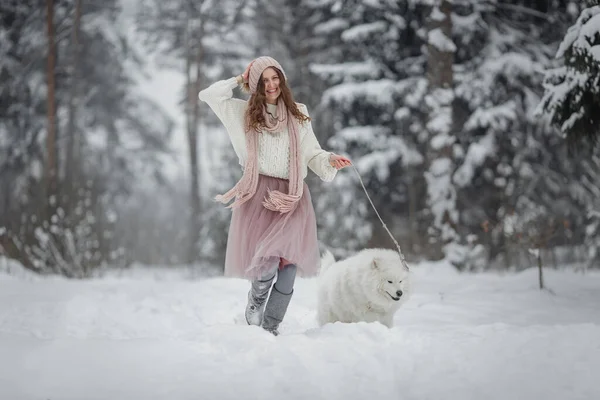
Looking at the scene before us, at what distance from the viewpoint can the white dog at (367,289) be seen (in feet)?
14.4

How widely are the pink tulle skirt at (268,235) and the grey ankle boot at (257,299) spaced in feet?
0.38

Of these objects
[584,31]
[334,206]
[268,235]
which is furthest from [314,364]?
[334,206]

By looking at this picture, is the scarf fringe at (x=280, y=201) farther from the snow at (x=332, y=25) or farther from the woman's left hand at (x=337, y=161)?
the snow at (x=332, y=25)

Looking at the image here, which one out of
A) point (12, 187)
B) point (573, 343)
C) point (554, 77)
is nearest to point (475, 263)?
point (554, 77)

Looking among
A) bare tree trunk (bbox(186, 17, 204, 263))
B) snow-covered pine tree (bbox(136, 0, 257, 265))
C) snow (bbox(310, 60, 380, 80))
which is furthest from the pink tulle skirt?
bare tree trunk (bbox(186, 17, 204, 263))

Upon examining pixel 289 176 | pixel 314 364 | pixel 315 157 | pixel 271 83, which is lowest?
pixel 314 364

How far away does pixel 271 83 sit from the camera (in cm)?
404

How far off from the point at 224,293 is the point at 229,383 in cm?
453

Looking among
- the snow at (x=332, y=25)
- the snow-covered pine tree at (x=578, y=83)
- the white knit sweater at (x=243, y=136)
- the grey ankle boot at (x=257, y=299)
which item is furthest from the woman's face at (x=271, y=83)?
the snow at (x=332, y=25)

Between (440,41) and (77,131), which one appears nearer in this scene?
(440,41)

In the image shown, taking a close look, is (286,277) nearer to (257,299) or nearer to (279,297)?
(279,297)

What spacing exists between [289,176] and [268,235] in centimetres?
47

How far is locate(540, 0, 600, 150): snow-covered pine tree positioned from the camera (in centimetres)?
Result: 528

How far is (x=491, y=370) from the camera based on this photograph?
3.19 meters
